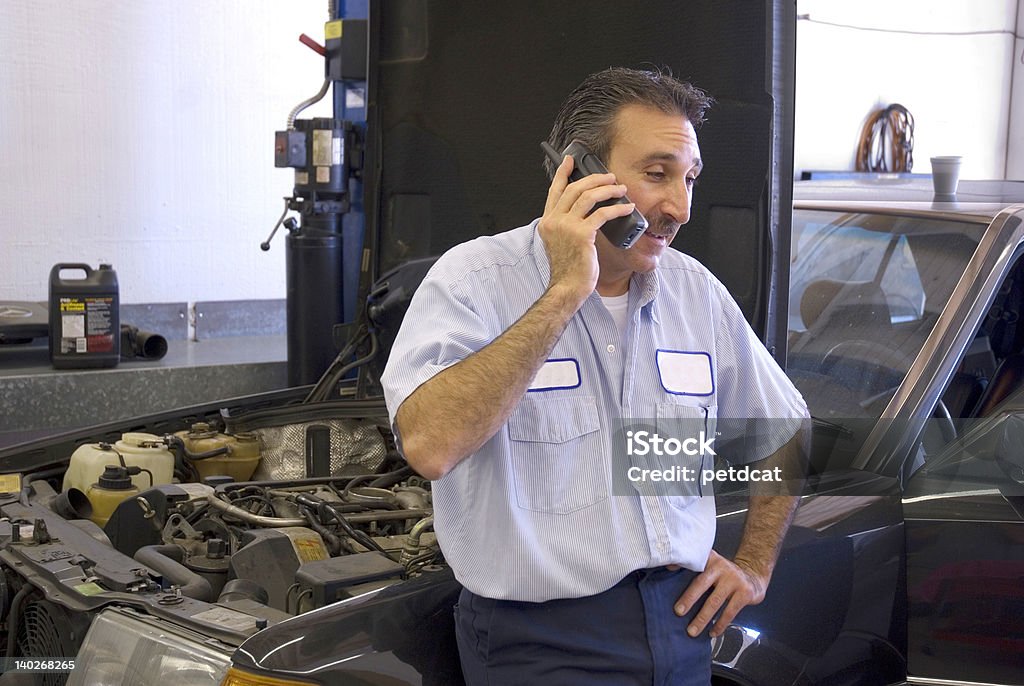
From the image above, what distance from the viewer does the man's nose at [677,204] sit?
1752mm

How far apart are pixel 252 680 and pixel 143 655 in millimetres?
234

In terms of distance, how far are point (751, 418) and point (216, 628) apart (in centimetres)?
93

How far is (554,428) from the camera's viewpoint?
1.64 m

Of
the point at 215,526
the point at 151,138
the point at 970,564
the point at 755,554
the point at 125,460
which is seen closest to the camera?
the point at 755,554

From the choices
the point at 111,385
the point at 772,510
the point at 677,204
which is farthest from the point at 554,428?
the point at 111,385

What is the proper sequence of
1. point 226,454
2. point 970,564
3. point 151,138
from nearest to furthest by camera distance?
1. point 970,564
2. point 226,454
3. point 151,138

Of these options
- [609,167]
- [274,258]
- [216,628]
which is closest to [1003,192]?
[609,167]

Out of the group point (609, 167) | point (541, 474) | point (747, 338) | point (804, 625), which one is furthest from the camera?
point (804, 625)

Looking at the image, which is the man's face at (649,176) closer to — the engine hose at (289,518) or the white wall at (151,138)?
the engine hose at (289,518)

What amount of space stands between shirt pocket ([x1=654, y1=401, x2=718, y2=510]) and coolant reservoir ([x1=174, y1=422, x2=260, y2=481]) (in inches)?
53.2

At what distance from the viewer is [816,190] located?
11.1 ft

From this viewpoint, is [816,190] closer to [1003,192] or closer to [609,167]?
[1003,192]

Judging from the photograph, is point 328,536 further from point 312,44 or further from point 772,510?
point 312,44

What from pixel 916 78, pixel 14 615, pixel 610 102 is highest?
pixel 916 78
